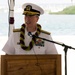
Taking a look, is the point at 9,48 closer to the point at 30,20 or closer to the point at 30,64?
the point at 30,20

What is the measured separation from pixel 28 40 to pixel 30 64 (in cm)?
48

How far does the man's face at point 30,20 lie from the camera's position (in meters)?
2.29

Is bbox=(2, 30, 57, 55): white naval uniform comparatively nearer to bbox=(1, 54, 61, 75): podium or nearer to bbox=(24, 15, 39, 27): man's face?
bbox=(24, 15, 39, 27): man's face

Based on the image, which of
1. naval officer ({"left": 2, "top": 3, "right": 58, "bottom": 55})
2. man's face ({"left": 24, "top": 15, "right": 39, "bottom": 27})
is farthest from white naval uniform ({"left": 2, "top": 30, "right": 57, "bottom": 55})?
man's face ({"left": 24, "top": 15, "right": 39, "bottom": 27})

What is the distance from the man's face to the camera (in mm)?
2289

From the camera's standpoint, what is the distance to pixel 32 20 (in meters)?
2.33

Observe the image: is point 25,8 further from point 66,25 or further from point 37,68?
point 66,25

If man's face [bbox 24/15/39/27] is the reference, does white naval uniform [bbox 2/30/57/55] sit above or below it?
below

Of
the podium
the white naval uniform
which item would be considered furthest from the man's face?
the podium

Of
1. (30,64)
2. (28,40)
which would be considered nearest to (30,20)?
(28,40)

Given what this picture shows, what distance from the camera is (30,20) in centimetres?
232

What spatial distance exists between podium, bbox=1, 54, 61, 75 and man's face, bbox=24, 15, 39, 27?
0.46m

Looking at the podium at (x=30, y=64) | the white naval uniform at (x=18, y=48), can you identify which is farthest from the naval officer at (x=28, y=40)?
the podium at (x=30, y=64)

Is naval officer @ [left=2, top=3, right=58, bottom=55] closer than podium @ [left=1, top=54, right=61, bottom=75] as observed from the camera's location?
No
